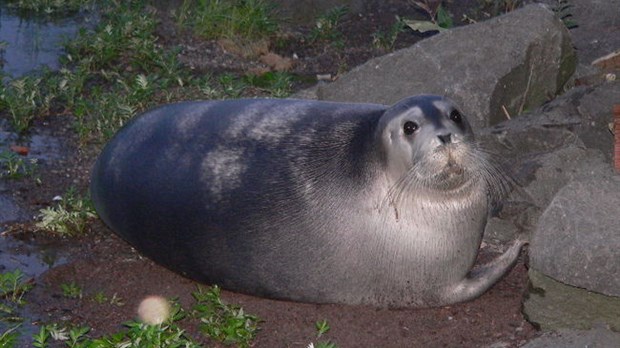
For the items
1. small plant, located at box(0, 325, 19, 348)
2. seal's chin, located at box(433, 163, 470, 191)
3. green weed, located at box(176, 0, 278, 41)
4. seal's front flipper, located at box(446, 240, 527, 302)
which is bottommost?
green weed, located at box(176, 0, 278, 41)

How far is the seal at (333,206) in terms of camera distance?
5102 mm

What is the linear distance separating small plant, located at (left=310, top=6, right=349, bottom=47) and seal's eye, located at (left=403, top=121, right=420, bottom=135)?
167 inches

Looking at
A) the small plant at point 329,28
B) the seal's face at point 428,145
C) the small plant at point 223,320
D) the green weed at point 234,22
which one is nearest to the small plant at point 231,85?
the green weed at point 234,22

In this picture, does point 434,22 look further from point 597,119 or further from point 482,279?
point 482,279

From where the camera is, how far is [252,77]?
826 centimetres

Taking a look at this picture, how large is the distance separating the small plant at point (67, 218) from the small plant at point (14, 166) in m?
0.56

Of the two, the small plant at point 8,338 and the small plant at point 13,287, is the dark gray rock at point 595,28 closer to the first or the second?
the small plant at point 13,287

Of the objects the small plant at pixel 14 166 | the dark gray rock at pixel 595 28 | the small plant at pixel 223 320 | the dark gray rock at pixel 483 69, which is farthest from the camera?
the dark gray rock at pixel 595 28

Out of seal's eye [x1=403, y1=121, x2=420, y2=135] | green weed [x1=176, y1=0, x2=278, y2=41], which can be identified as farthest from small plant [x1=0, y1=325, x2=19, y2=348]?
green weed [x1=176, y1=0, x2=278, y2=41]

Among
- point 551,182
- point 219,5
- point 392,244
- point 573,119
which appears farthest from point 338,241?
point 219,5

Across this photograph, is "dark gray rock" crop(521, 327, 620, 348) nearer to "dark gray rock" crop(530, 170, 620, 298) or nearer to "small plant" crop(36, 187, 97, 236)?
"dark gray rock" crop(530, 170, 620, 298)

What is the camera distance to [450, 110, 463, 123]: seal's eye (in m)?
5.02

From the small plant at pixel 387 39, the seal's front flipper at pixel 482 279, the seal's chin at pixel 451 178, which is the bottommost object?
the small plant at pixel 387 39

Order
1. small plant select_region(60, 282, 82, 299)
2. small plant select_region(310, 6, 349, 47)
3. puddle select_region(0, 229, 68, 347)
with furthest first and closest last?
small plant select_region(310, 6, 349, 47) < puddle select_region(0, 229, 68, 347) < small plant select_region(60, 282, 82, 299)
